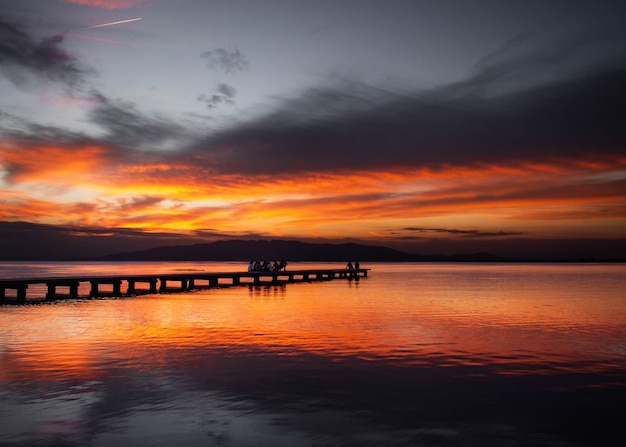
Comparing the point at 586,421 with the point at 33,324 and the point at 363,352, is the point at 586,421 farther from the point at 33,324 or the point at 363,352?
the point at 33,324

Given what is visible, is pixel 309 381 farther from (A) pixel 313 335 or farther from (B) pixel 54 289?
(B) pixel 54 289

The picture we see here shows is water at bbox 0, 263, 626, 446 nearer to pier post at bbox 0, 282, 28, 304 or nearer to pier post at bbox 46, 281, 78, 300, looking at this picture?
pier post at bbox 0, 282, 28, 304

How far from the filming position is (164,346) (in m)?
21.7

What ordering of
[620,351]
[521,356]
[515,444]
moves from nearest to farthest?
[515,444], [521,356], [620,351]

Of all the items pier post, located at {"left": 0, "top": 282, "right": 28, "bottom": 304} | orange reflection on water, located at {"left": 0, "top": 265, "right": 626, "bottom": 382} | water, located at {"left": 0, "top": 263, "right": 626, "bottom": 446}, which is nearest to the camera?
water, located at {"left": 0, "top": 263, "right": 626, "bottom": 446}

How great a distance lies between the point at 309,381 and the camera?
1574 cm

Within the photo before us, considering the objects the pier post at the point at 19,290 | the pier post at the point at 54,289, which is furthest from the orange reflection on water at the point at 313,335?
the pier post at the point at 54,289

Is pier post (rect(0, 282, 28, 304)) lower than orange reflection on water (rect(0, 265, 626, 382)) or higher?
higher

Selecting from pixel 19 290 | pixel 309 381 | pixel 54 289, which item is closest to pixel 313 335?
pixel 309 381

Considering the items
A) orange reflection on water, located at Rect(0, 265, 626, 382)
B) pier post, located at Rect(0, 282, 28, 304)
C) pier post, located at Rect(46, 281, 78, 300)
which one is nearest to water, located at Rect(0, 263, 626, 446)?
orange reflection on water, located at Rect(0, 265, 626, 382)

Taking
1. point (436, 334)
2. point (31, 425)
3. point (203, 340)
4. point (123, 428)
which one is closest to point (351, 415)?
point (123, 428)

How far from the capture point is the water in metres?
11.1

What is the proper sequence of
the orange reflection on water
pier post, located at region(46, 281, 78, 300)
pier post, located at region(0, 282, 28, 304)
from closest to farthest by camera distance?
the orange reflection on water < pier post, located at region(0, 282, 28, 304) < pier post, located at region(46, 281, 78, 300)

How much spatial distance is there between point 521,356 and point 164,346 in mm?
13156
